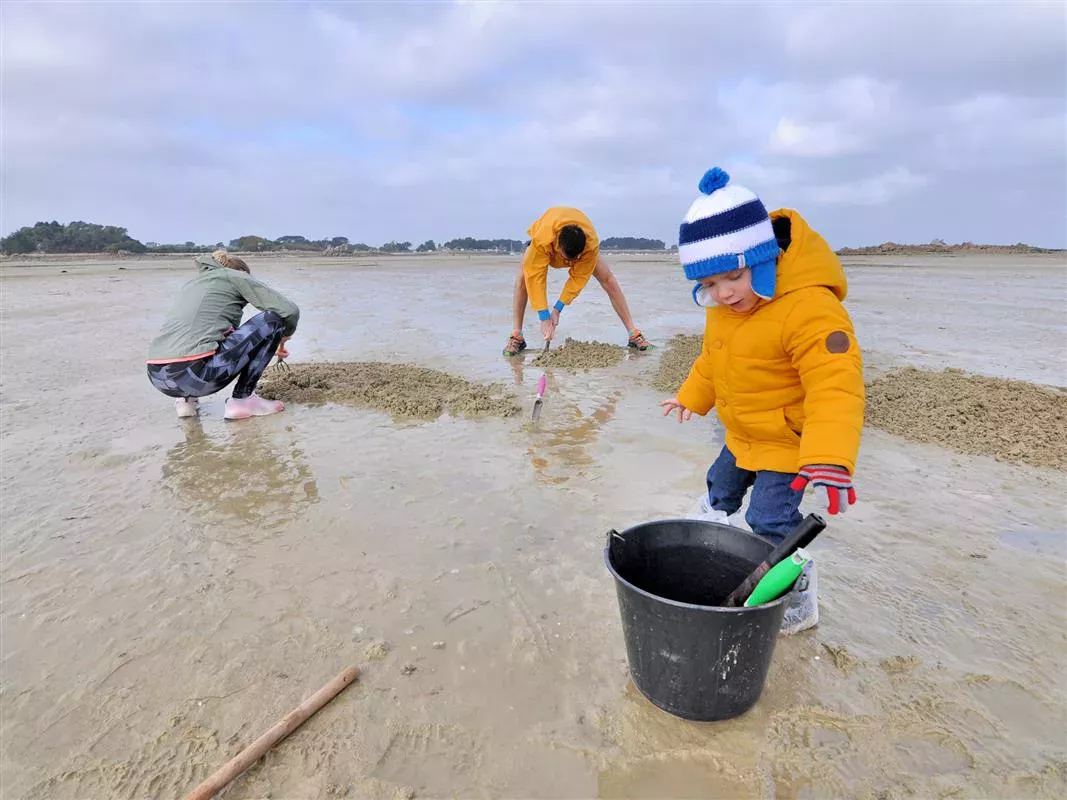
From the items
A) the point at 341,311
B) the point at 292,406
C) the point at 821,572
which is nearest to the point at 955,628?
the point at 821,572

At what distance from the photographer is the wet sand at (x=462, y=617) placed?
1827mm

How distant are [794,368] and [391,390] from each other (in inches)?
160

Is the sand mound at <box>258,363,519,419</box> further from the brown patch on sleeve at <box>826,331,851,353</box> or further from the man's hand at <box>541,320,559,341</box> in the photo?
the brown patch on sleeve at <box>826,331,851,353</box>

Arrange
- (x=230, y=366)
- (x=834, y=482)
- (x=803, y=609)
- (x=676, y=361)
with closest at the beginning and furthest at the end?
(x=834, y=482), (x=803, y=609), (x=230, y=366), (x=676, y=361)

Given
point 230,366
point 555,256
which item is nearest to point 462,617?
point 230,366

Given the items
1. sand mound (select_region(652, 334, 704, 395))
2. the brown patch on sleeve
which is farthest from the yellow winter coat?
sand mound (select_region(652, 334, 704, 395))

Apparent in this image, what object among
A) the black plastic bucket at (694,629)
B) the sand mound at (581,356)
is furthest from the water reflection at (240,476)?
the sand mound at (581,356)

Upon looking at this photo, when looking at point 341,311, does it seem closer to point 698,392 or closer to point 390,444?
point 390,444

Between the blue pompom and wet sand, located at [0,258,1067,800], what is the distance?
169 cm

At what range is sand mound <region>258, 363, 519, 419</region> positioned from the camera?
5.24 m

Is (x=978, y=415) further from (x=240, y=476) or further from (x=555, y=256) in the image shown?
(x=240, y=476)

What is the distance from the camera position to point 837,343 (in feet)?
6.80

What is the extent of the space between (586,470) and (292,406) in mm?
2915

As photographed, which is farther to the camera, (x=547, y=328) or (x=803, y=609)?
(x=547, y=328)
